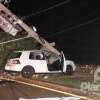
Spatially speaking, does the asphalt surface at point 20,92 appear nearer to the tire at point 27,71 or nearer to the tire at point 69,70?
the tire at point 27,71

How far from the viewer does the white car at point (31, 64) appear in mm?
7859

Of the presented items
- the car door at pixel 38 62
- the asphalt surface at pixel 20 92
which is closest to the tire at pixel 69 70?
the car door at pixel 38 62

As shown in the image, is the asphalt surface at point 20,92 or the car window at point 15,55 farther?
the car window at point 15,55

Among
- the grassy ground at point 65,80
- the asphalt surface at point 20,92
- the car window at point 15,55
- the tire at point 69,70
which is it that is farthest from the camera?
the tire at point 69,70

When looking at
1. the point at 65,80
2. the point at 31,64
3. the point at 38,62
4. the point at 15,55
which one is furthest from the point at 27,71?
the point at 65,80

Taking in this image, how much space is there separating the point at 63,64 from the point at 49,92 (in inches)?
27.3

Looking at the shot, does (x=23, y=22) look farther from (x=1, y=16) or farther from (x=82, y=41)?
(x=82, y=41)

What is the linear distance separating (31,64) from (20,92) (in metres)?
0.55

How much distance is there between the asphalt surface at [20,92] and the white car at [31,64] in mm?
247

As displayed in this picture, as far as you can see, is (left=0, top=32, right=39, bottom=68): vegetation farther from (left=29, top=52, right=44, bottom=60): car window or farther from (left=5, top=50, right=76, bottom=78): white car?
(left=29, top=52, right=44, bottom=60): car window

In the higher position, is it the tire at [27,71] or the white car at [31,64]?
the white car at [31,64]

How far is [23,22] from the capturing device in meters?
8.16

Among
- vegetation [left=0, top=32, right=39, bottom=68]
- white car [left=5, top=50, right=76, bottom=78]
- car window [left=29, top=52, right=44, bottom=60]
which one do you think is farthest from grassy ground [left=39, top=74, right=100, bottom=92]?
vegetation [left=0, top=32, right=39, bottom=68]

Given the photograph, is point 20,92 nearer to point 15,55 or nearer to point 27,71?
point 27,71
